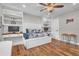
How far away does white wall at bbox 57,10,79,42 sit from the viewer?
2642 millimetres

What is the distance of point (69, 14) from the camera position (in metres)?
2.66

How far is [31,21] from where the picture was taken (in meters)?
2.73

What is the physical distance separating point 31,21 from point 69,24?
121 centimetres

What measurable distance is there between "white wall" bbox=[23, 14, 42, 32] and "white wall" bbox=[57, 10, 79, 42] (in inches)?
26.8

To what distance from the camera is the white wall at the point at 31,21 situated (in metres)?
2.69

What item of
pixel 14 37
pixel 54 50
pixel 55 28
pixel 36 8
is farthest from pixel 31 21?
pixel 54 50

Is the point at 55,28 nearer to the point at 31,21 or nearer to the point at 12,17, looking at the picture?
the point at 31,21

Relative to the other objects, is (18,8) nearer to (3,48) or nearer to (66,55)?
(3,48)

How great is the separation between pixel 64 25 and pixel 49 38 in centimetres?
65

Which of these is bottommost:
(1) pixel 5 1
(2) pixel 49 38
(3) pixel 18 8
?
(2) pixel 49 38

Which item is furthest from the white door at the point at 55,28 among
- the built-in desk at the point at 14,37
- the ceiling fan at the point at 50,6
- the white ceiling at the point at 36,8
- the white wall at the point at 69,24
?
the built-in desk at the point at 14,37

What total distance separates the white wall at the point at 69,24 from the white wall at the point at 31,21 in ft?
2.24

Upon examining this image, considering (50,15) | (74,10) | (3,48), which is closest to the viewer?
(3,48)

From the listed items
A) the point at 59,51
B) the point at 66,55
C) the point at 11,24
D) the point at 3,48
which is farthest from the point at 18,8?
the point at 66,55
